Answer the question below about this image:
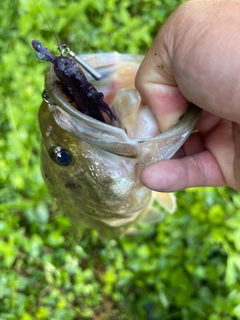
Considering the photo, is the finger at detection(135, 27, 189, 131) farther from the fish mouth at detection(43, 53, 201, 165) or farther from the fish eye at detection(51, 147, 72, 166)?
the fish eye at detection(51, 147, 72, 166)

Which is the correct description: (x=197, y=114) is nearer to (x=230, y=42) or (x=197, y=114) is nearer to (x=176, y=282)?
(x=230, y=42)

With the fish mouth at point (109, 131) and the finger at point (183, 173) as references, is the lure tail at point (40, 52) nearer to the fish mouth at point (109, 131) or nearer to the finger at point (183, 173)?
the fish mouth at point (109, 131)

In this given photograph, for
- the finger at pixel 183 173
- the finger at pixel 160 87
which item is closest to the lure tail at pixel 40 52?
the finger at pixel 160 87

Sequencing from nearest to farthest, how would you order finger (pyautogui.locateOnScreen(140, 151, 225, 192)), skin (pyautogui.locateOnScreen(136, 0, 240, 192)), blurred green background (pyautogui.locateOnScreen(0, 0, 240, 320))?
skin (pyautogui.locateOnScreen(136, 0, 240, 192)), finger (pyautogui.locateOnScreen(140, 151, 225, 192)), blurred green background (pyautogui.locateOnScreen(0, 0, 240, 320))

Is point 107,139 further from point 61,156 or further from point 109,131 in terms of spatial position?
point 61,156

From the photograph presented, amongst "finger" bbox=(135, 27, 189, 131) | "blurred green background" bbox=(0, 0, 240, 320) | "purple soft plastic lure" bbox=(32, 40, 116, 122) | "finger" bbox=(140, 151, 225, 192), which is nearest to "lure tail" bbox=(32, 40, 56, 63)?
"purple soft plastic lure" bbox=(32, 40, 116, 122)

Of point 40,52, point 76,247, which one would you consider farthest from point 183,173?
point 76,247

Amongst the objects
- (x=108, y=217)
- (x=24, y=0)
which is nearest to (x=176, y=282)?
(x=108, y=217)
